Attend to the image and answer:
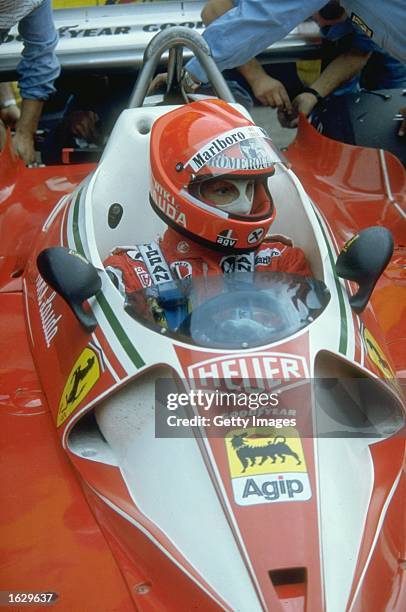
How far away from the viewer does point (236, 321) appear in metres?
2.60

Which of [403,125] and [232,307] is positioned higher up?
[232,307]

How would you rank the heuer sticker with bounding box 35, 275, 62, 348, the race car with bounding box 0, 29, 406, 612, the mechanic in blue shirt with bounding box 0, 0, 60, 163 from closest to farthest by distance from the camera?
the race car with bounding box 0, 29, 406, 612 → the heuer sticker with bounding box 35, 275, 62, 348 → the mechanic in blue shirt with bounding box 0, 0, 60, 163

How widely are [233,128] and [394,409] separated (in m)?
1.06

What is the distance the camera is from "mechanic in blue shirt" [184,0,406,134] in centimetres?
458

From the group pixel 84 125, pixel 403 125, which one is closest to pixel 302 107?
pixel 403 125

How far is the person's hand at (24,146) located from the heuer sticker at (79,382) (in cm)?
269

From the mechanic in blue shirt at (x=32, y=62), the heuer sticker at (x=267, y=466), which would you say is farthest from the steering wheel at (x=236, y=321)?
the mechanic in blue shirt at (x=32, y=62)

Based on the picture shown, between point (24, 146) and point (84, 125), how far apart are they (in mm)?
585

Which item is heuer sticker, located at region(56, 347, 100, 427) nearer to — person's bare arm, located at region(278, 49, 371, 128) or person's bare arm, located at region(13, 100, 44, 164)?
person's bare arm, located at region(13, 100, 44, 164)

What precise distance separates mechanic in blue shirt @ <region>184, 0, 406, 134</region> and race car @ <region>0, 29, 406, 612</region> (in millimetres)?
1754

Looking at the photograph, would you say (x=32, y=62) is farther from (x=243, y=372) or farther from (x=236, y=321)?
(x=243, y=372)

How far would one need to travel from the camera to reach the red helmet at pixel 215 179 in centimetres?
292

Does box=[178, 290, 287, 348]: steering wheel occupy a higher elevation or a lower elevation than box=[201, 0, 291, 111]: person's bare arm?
higher

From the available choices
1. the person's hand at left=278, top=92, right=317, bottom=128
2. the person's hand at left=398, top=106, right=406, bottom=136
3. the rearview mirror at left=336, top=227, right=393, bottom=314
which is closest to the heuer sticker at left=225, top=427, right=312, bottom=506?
the rearview mirror at left=336, top=227, right=393, bottom=314
